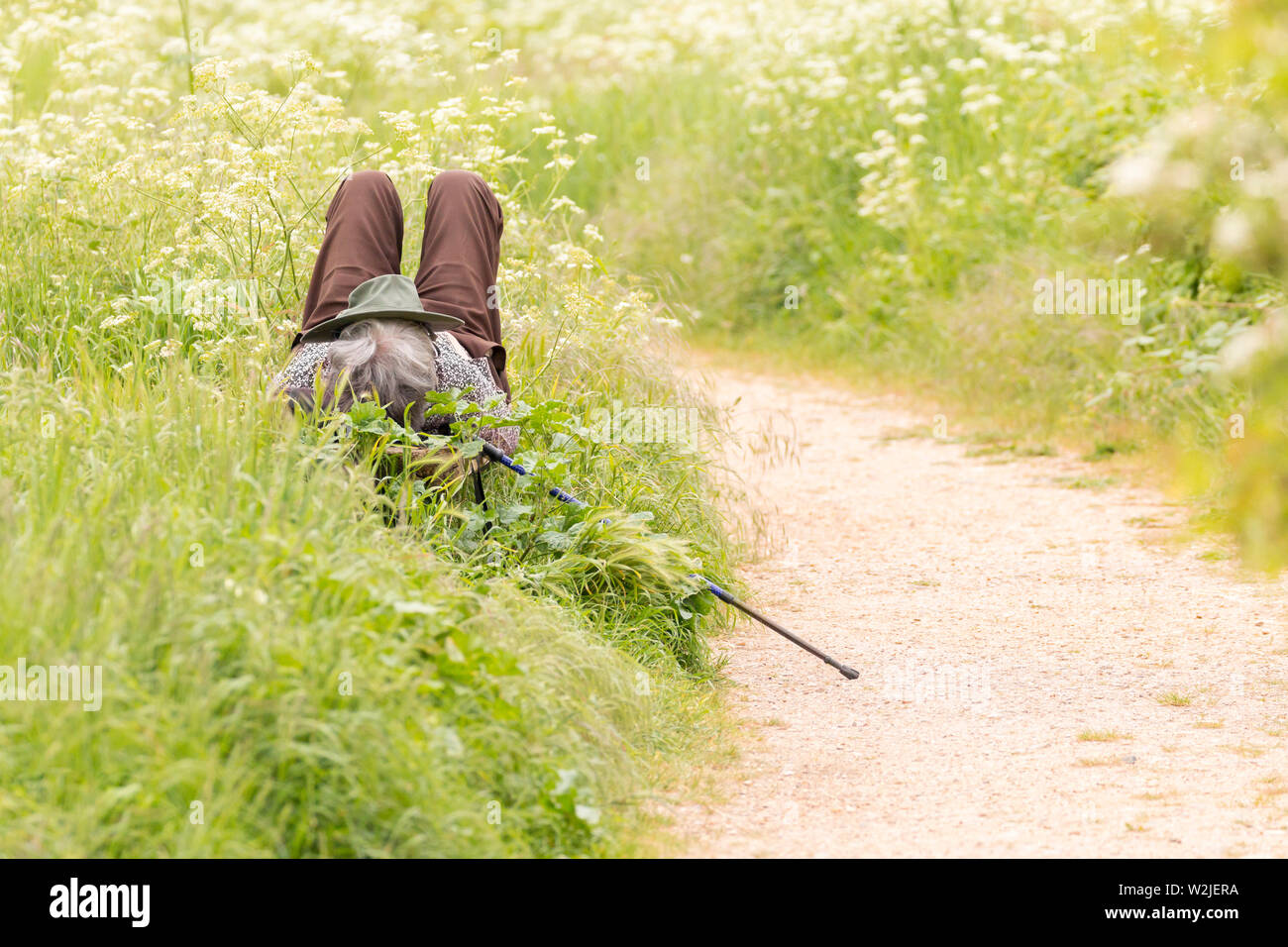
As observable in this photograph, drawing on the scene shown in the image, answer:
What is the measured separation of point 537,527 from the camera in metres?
4.80

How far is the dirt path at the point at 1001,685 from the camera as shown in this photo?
12.2 feet

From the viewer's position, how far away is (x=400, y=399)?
461cm

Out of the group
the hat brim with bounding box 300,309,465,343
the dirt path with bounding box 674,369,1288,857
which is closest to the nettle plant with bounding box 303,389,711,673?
the hat brim with bounding box 300,309,465,343

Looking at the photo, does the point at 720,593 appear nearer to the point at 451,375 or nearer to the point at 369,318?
the point at 451,375

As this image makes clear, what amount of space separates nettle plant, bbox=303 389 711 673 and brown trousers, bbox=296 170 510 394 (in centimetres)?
43

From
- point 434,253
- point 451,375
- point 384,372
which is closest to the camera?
point 384,372

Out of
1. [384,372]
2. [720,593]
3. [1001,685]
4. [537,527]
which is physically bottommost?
[1001,685]

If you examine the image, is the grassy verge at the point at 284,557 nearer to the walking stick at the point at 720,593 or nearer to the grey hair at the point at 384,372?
the walking stick at the point at 720,593

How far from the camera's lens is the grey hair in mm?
4582

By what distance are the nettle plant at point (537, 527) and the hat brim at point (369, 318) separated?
285 millimetres

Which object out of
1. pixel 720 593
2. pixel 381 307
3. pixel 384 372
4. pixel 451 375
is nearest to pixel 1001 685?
pixel 720 593

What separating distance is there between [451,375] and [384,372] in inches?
12.1

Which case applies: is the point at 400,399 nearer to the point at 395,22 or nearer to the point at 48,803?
the point at 48,803

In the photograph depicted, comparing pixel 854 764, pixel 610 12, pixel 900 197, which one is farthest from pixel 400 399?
pixel 610 12
